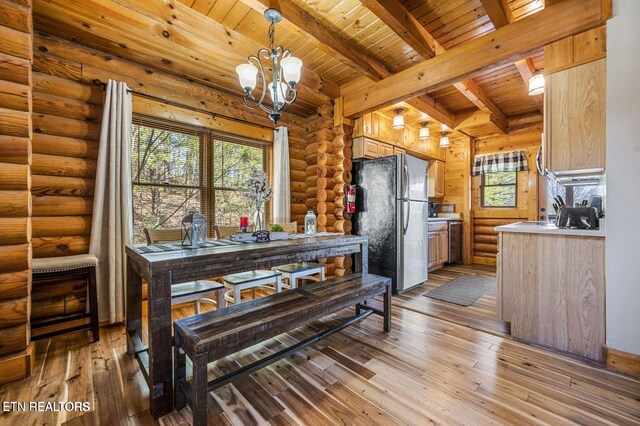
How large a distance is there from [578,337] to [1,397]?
3.86 m

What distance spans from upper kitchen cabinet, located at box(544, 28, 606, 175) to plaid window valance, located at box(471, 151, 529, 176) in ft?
10.9

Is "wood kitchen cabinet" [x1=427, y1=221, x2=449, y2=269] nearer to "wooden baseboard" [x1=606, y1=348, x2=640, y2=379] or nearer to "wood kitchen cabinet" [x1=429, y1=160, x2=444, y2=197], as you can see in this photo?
"wood kitchen cabinet" [x1=429, y1=160, x2=444, y2=197]

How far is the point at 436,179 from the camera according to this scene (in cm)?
558

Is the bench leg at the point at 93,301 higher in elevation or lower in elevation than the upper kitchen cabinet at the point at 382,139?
lower

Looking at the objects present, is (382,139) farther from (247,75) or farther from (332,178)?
(247,75)

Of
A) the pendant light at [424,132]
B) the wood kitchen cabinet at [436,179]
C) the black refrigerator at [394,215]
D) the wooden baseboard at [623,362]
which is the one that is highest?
the pendant light at [424,132]

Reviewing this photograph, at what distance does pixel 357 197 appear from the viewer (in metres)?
3.89

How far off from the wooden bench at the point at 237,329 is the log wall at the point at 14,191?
118cm

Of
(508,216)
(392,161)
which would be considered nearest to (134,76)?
(392,161)

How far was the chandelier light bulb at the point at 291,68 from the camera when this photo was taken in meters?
2.00

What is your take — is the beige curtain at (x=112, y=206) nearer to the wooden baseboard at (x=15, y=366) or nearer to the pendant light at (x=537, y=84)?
the wooden baseboard at (x=15, y=366)

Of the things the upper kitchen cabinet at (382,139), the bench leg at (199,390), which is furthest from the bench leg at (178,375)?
the upper kitchen cabinet at (382,139)

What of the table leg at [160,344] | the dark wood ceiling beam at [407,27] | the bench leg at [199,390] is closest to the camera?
the bench leg at [199,390]

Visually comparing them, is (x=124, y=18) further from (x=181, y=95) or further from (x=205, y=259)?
(x=205, y=259)
